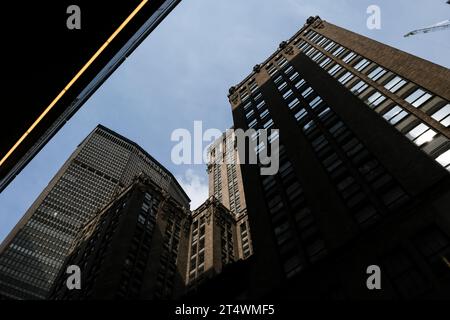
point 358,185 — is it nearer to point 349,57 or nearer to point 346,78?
point 346,78

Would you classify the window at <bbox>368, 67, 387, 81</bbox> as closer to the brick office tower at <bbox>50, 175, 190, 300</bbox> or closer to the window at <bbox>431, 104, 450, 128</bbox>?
the window at <bbox>431, 104, 450, 128</bbox>

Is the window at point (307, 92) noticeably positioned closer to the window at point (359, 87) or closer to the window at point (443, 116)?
the window at point (359, 87)

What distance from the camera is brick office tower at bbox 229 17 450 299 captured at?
66.0 feet

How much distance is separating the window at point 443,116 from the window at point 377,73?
11185 millimetres

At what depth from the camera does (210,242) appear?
73250 mm

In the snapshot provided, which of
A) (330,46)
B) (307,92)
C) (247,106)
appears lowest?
(307,92)

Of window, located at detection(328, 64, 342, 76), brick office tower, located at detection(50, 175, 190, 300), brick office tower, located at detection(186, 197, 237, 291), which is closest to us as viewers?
window, located at detection(328, 64, 342, 76)

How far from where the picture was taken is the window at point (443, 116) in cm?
2633

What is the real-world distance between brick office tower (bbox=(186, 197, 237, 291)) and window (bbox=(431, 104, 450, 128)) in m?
44.1

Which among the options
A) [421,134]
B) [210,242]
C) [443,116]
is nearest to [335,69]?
[443,116]

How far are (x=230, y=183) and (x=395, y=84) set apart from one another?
241 feet

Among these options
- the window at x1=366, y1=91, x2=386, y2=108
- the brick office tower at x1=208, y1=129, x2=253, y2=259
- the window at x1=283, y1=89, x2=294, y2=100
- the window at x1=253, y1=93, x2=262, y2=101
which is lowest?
the window at x1=366, y1=91, x2=386, y2=108

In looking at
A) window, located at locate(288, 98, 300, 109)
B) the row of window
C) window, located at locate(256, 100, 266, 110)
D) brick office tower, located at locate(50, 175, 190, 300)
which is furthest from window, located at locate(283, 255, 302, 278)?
brick office tower, located at locate(50, 175, 190, 300)

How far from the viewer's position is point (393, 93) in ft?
111
